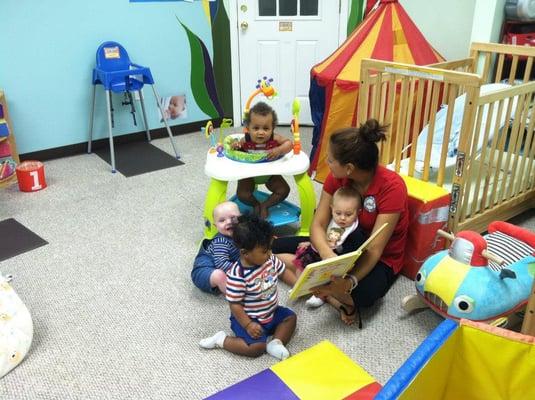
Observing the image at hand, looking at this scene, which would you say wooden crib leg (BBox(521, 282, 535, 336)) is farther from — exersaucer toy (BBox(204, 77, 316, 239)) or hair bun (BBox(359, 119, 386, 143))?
exersaucer toy (BBox(204, 77, 316, 239))

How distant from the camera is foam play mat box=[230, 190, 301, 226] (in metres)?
2.54

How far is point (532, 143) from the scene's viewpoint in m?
2.56

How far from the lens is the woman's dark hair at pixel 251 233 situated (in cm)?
160

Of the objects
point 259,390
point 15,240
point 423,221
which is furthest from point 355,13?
point 259,390

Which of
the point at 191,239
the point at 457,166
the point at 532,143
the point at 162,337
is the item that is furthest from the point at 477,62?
the point at 162,337

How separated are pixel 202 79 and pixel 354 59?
167 centimetres

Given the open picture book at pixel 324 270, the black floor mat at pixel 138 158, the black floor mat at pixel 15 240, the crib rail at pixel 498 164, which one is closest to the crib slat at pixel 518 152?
the crib rail at pixel 498 164

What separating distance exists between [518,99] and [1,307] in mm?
2340

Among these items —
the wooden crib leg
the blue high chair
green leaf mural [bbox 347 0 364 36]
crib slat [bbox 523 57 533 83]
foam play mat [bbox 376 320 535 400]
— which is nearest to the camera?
foam play mat [bbox 376 320 535 400]

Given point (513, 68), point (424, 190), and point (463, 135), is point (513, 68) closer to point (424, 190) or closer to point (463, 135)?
point (463, 135)

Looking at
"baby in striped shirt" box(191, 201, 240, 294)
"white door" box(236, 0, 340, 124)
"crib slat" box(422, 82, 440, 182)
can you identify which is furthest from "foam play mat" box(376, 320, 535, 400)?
"white door" box(236, 0, 340, 124)

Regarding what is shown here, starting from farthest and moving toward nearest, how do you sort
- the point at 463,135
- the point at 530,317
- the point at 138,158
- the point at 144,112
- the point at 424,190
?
the point at 144,112, the point at 138,158, the point at 424,190, the point at 463,135, the point at 530,317

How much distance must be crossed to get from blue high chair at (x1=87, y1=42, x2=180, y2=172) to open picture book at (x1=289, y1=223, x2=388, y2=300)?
84.8 inches

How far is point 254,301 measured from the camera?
1735mm
